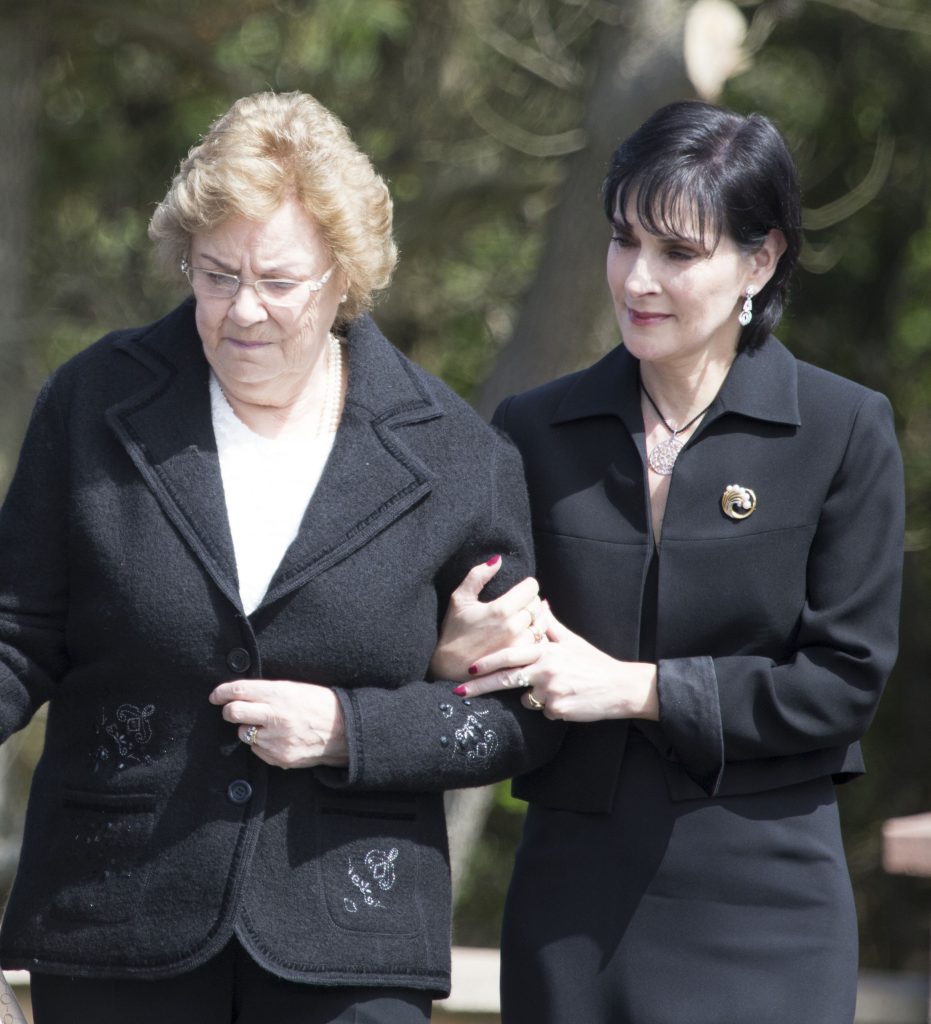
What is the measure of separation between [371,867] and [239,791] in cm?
23

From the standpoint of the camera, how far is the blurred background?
17.0 feet

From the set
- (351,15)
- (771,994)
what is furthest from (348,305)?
(351,15)

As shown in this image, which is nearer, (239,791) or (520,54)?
(239,791)

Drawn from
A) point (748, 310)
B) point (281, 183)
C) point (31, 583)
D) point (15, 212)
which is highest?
point (281, 183)

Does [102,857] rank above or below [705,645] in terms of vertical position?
below

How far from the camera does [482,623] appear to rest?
247cm

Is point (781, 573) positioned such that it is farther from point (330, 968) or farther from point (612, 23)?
point (612, 23)

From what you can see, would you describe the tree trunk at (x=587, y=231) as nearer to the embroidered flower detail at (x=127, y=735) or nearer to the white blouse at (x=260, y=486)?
the white blouse at (x=260, y=486)

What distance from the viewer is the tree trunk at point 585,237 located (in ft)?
16.3

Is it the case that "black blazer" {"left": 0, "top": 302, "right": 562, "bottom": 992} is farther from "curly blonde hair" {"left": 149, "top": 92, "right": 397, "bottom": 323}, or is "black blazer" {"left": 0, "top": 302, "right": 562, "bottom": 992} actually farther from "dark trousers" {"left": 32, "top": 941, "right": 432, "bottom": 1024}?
"curly blonde hair" {"left": 149, "top": 92, "right": 397, "bottom": 323}

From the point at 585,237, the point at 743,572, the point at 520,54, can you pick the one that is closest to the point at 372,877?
the point at 743,572

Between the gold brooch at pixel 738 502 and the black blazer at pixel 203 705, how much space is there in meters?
0.38

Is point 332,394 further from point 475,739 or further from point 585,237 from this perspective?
point 585,237

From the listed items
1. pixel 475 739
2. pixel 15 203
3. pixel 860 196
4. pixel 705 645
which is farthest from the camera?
pixel 860 196
